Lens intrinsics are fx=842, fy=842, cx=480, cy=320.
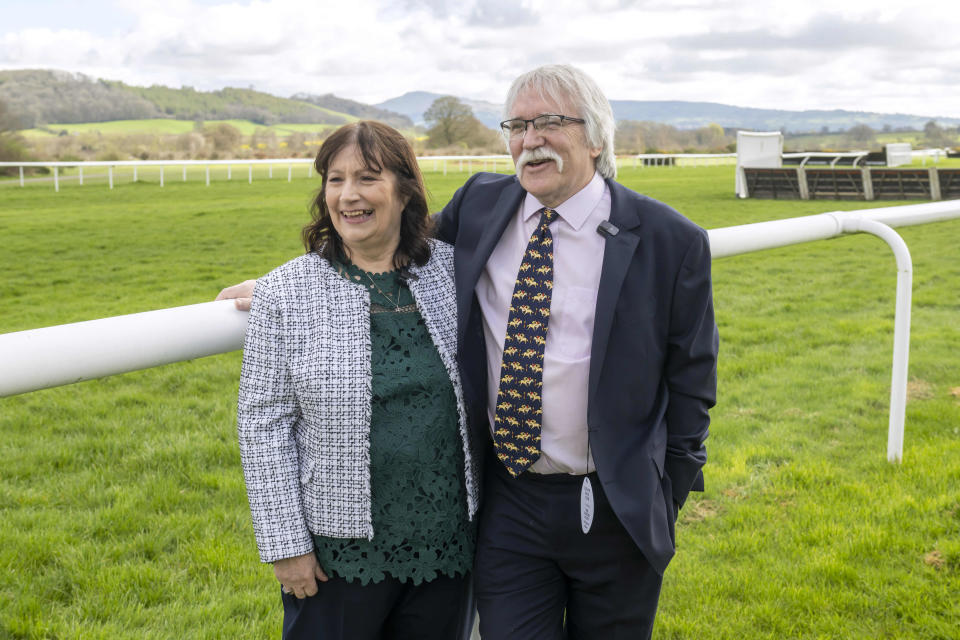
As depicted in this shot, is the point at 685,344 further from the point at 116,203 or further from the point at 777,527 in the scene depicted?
the point at 116,203

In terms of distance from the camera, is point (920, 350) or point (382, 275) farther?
point (920, 350)

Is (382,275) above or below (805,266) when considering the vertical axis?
above

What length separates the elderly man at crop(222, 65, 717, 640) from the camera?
1.81 m

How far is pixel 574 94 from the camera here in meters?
1.85

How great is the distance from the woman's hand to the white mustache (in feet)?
3.15

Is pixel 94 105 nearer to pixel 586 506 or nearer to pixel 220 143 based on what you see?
pixel 220 143

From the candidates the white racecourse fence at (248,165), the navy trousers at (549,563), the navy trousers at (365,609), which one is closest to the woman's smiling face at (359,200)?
the navy trousers at (549,563)

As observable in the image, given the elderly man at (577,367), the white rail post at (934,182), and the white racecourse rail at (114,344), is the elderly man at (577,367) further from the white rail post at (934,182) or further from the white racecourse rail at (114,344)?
the white rail post at (934,182)

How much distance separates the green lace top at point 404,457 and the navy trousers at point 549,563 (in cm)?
17

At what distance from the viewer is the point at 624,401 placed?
181cm

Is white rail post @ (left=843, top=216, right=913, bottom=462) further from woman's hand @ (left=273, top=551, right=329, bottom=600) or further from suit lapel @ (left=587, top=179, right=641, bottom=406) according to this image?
woman's hand @ (left=273, top=551, right=329, bottom=600)

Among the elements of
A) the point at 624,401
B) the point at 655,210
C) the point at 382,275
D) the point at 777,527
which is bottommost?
the point at 777,527

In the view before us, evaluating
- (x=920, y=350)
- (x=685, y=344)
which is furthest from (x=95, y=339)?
(x=920, y=350)

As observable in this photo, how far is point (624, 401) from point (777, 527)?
1.74m
